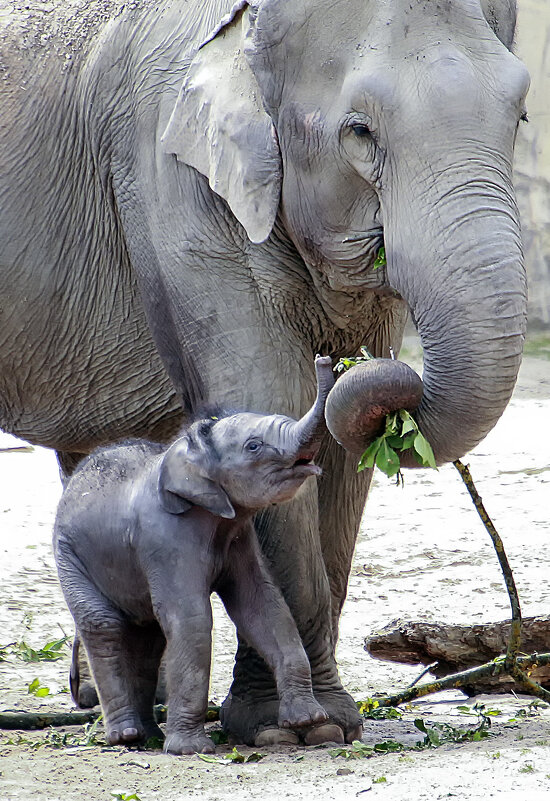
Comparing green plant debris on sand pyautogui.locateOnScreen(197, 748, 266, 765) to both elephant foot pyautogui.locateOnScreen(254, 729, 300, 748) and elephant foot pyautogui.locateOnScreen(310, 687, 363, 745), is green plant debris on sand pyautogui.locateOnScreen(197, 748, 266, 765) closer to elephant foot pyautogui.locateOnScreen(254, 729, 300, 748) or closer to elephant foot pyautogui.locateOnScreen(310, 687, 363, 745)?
elephant foot pyautogui.locateOnScreen(254, 729, 300, 748)

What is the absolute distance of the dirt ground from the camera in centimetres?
396

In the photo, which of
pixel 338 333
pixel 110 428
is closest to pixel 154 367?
pixel 110 428

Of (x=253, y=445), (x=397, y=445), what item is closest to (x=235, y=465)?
(x=253, y=445)

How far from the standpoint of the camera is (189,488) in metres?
4.56

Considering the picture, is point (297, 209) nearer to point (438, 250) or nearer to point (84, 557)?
point (438, 250)

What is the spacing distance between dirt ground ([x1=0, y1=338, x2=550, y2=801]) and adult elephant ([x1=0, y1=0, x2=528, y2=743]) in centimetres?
54

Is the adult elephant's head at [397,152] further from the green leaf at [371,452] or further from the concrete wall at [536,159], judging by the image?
the concrete wall at [536,159]

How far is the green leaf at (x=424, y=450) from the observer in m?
4.08

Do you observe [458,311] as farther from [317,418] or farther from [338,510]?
[338,510]

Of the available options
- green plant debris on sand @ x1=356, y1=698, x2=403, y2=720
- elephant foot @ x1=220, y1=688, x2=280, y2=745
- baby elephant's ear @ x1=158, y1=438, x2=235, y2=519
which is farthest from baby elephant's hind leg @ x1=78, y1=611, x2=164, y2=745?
green plant debris on sand @ x1=356, y1=698, x2=403, y2=720

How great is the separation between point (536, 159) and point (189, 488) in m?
12.2

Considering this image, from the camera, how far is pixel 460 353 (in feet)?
13.3

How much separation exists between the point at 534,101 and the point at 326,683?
12.2m

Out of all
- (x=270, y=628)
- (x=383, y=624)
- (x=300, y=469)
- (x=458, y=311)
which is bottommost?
Answer: (x=383, y=624)
